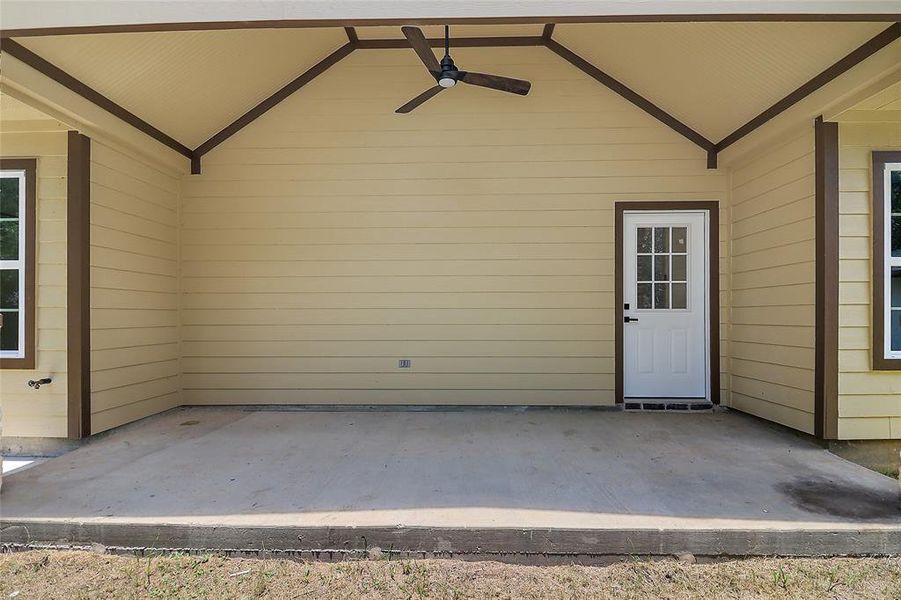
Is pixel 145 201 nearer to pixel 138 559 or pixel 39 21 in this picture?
pixel 39 21

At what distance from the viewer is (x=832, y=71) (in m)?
3.20

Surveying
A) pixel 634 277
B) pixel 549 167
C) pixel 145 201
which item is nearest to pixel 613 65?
pixel 549 167

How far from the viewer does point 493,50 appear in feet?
15.8

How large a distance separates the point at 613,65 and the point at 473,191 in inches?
68.4

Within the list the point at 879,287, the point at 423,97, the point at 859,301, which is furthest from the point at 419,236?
the point at 879,287

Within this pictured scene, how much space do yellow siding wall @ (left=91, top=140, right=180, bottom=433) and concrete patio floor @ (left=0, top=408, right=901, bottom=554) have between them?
45 centimetres

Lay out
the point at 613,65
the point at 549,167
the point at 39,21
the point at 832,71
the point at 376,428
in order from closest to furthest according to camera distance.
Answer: the point at 39,21, the point at 832,71, the point at 376,428, the point at 613,65, the point at 549,167

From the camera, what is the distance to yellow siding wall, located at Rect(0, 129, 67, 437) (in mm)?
3686

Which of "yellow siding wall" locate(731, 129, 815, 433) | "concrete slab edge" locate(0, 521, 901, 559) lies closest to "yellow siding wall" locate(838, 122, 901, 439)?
"yellow siding wall" locate(731, 129, 815, 433)

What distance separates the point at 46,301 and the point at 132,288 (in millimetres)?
652

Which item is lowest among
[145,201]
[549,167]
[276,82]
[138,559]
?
[138,559]

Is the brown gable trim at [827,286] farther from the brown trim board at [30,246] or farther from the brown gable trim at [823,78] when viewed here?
the brown trim board at [30,246]

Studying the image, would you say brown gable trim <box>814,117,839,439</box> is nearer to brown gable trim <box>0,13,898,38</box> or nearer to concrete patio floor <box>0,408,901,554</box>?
concrete patio floor <box>0,408,901,554</box>

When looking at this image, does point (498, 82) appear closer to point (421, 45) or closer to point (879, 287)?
point (421, 45)
